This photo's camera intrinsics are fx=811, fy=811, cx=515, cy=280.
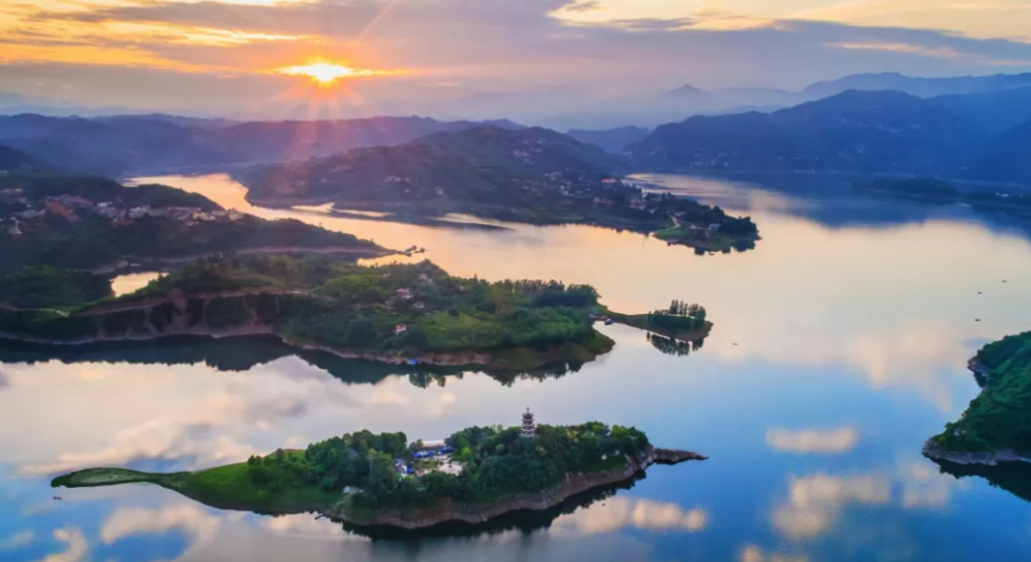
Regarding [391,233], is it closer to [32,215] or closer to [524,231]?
[524,231]

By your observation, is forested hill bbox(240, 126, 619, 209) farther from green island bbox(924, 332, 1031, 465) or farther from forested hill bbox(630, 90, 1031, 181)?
green island bbox(924, 332, 1031, 465)

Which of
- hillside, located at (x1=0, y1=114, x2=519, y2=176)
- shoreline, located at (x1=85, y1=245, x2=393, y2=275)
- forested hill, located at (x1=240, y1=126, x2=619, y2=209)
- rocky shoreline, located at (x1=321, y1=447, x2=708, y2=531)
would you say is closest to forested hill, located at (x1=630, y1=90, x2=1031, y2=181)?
forested hill, located at (x1=240, y1=126, x2=619, y2=209)

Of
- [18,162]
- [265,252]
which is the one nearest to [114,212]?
[265,252]

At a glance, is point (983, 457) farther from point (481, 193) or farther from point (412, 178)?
point (412, 178)

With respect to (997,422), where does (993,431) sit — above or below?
below

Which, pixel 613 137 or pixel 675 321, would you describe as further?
pixel 613 137

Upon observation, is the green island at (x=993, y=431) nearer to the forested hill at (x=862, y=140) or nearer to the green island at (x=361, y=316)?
the green island at (x=361, y=316)

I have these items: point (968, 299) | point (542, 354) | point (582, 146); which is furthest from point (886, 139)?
point (542, 354)
